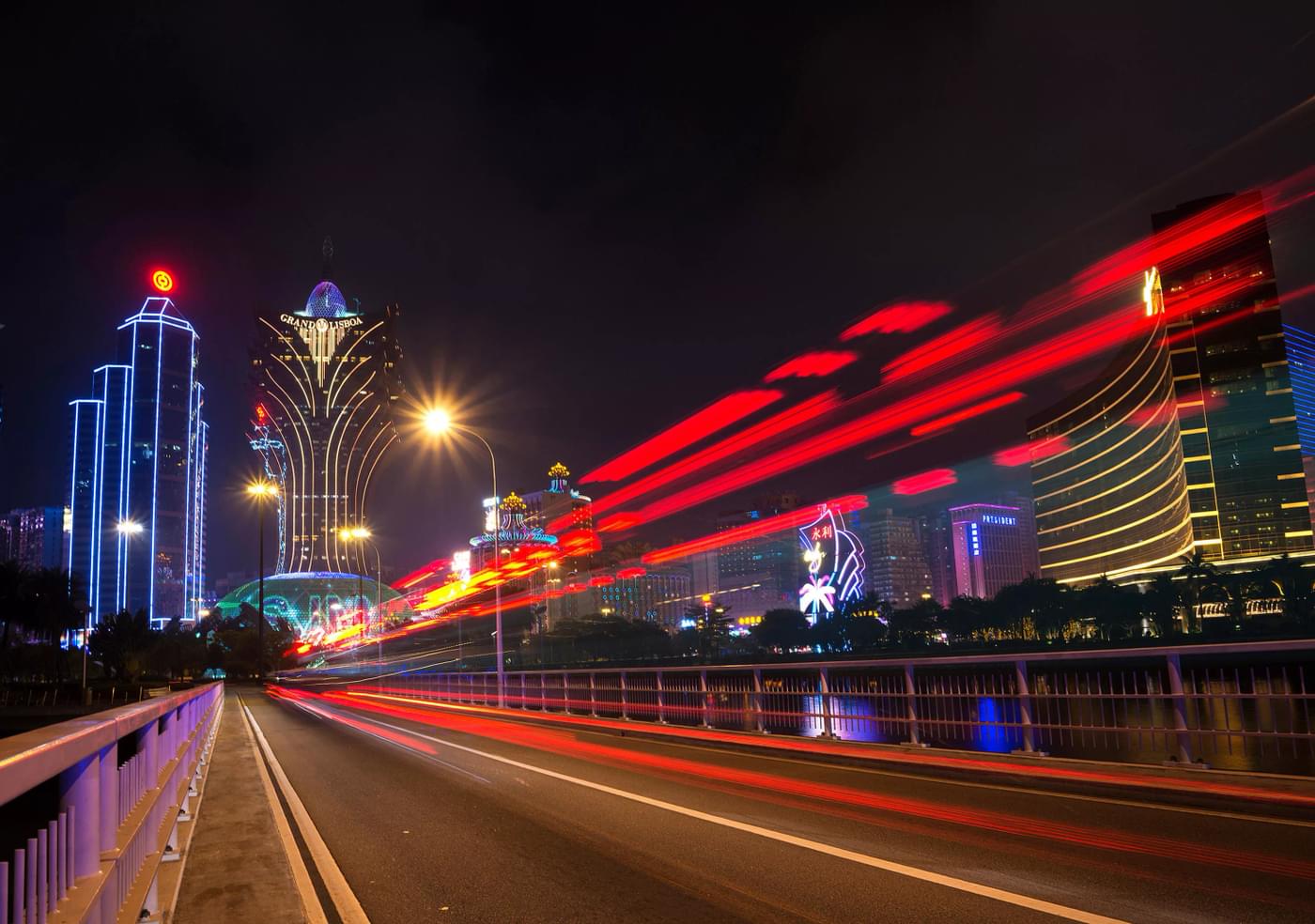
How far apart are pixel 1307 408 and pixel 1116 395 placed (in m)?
32.6

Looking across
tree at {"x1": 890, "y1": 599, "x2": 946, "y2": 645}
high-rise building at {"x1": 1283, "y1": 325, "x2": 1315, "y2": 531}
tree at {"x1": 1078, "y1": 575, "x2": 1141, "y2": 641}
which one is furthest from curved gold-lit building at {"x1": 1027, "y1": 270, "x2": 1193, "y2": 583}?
tree at {"x1": 890, "y1": 599, "x2": 946, "y2": 645}

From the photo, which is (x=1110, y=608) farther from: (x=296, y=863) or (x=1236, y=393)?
(x=296, y=863)

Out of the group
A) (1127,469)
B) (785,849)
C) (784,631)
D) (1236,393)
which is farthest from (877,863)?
(1127,469)

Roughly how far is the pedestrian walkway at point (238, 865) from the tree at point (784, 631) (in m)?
135

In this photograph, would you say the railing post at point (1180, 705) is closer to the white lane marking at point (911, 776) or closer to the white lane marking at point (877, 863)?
the white lane marking at point (911, 776)

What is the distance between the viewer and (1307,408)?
155m

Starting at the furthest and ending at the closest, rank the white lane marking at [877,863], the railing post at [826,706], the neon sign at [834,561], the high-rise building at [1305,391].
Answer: the high-rise building at [1305,391]
the neon sign at [834,561]
the railing post at [826,706]
the white lane marking at [877,863]

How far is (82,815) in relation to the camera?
3518 millimetres

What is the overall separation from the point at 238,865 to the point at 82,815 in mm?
4565

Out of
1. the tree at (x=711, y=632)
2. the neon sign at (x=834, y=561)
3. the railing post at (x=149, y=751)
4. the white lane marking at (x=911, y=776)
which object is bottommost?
the tree at (x=711, y=632)

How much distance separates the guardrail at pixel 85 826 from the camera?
2639 mm

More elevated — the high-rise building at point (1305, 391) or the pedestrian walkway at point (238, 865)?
the high-rise building at point (1305, 391)

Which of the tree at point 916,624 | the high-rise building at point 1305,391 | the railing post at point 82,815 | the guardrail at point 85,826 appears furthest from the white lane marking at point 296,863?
the high-rise building at point 1305,391

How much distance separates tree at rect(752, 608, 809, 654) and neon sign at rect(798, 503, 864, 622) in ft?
87.4
